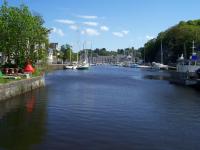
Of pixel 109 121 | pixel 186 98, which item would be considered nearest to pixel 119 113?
pixel 109 121

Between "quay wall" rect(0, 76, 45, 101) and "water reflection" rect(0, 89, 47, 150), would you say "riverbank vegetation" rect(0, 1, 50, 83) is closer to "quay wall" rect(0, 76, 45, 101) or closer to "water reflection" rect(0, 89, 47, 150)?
"quay wall" rect(0, 76, 45, 101)

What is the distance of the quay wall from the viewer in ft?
141

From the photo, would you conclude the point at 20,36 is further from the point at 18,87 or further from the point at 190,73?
the point at 190,73

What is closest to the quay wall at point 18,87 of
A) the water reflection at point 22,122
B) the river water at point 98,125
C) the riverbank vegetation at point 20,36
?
the water reflection at point 22,122

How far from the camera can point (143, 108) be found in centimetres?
4050

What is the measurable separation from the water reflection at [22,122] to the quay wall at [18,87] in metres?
0.86

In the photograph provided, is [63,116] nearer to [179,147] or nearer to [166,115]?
[166,115]

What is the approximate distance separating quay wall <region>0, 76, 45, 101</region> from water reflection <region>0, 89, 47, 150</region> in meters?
0.86

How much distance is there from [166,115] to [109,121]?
658 cm

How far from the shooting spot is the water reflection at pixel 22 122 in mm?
24156

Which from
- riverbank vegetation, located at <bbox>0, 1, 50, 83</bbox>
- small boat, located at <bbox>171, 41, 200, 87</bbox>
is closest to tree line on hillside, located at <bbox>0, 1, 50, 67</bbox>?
riverbank vegetation, located at <bbox>0, 1, 50, 83</bbox>

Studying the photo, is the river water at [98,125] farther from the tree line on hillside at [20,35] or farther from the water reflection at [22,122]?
the tree line on hillside at [20,35]

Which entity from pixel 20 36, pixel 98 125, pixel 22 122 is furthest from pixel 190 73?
pixel 22 122

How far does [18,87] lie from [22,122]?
19596mm
